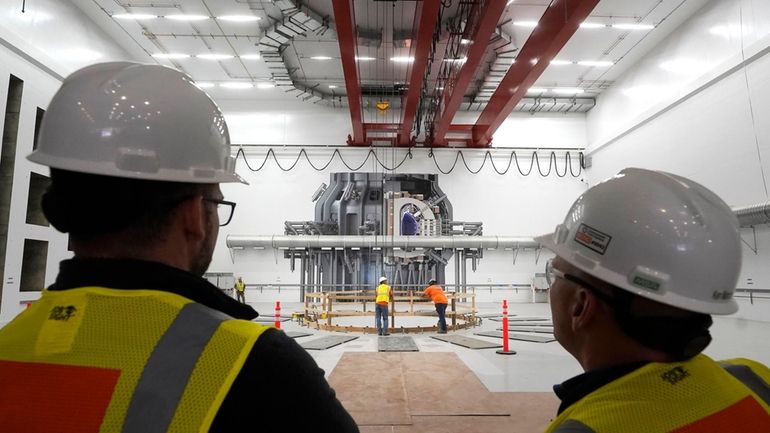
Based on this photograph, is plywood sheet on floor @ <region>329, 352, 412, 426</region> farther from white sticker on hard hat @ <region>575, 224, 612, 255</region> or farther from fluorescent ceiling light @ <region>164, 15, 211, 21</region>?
fluorescent ceiling light @ <region>164, 15, 211, 21</region>

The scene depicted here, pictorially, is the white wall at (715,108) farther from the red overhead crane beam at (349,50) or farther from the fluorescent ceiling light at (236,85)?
the fluorescent ceiling light at (236,85)

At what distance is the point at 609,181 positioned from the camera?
4.53 ft

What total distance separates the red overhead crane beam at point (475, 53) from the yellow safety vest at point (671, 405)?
10.5 meters

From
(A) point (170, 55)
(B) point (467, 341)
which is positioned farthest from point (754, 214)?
(A) point (170, 55)

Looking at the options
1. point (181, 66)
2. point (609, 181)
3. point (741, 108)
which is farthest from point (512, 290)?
point (609, 181)

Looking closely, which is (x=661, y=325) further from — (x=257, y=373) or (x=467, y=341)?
(x=467, y=341)

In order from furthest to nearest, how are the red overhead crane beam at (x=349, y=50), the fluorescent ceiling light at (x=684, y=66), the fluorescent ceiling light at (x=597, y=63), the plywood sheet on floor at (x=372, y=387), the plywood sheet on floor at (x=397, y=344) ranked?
the fluorescent ceiling light at (x=597, y=63)
the fluorescent ceiling light at (x=684, y=66)
the red overhead crane beam at (x=349, y=50)
the plywood sheet on floor at (x=397, y=344)
the plywood sheet on floor at (x=372, y=387)

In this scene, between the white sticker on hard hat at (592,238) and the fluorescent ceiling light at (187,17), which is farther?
the fluorescent ceiling light at (187,17)

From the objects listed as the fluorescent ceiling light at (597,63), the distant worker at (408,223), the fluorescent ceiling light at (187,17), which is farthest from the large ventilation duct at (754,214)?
the fluorescent ceiling light at (187,17)

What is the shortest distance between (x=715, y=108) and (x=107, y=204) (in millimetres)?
15847

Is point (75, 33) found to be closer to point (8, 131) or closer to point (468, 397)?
point (8, 131)

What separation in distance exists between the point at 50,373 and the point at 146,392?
197 millimetres

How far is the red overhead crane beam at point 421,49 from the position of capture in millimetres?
10141

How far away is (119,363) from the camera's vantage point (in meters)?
0.74
